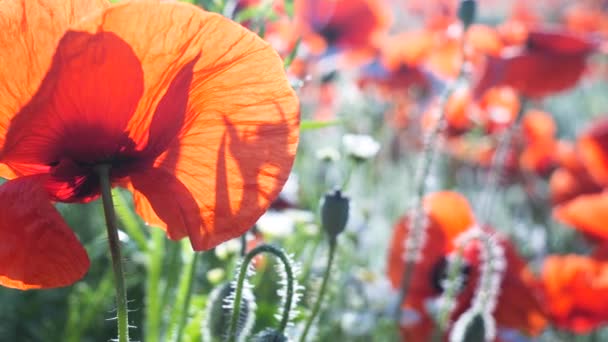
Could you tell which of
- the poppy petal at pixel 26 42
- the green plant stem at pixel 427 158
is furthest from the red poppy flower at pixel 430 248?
the poppy petal at pixel 26 42

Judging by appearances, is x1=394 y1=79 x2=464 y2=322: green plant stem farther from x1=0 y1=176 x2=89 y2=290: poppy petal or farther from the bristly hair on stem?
x1=0 y1=176 x2=89 y2=290: poppy petal

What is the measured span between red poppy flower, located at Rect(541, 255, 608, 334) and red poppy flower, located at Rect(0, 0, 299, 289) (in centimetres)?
105

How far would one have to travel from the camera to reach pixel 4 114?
71 centimetres

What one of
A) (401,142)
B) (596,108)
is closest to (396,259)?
(401,142)

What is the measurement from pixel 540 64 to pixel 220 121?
1.34 meters

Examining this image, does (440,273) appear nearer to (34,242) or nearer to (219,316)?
(219,316)

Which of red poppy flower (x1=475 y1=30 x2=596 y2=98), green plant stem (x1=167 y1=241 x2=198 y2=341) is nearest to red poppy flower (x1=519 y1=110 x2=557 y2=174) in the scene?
red poppy flower (x1=475 y1=30 x2=596 y2=98)

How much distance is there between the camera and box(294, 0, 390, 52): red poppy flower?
2.87 meters

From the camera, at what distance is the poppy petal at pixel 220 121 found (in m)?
0.71

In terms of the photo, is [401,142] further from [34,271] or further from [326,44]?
[34,271]

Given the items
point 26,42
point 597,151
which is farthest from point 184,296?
point 597,151

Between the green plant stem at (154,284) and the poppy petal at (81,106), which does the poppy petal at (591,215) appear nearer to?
the green plant stem at (154,284)

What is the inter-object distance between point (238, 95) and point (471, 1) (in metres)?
0.72

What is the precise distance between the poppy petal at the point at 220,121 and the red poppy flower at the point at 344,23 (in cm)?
209
